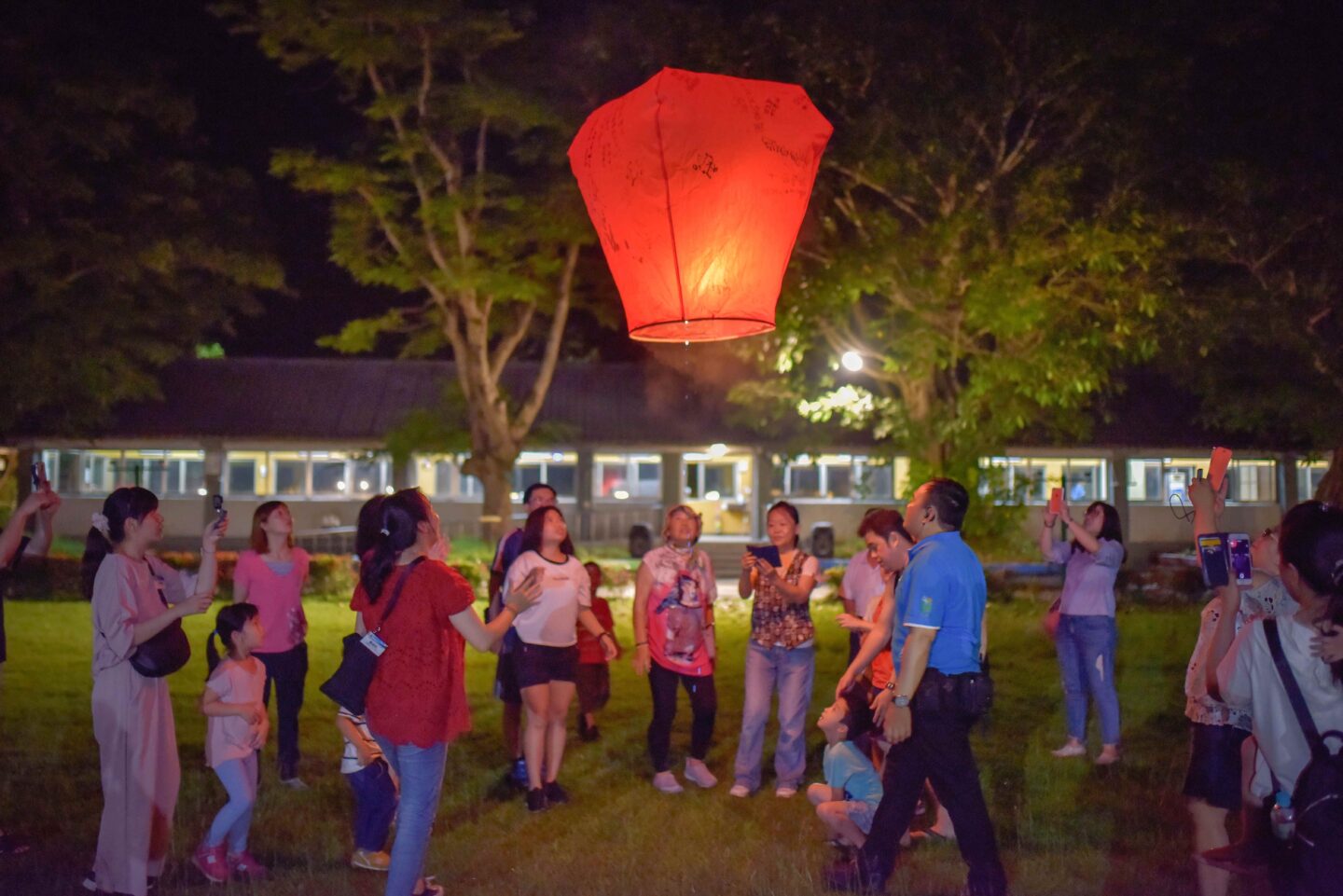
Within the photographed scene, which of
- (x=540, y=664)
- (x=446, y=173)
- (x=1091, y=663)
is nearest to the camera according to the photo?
(x=540, y=664)

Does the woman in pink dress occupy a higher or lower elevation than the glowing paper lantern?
lower

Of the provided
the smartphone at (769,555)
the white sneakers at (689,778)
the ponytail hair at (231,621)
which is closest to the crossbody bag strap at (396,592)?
the ponytail hair at (231,621)

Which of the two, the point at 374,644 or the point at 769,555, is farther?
the point at 769,555

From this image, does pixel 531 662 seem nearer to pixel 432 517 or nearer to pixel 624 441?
pixel 432 517

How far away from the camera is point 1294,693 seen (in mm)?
3232

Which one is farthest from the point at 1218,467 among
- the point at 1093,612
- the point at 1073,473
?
the point at 1073,473

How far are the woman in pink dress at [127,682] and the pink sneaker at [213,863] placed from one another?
0.35 m

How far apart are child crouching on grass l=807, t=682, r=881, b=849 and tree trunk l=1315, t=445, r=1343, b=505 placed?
11933 mm

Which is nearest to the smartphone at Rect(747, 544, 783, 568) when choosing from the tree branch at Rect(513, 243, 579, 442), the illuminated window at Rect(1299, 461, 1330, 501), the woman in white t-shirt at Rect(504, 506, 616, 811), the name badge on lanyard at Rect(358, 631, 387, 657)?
the woman in white t-shirt at Rect(504, 506, 616, 811)

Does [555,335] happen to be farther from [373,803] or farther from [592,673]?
[373,803]

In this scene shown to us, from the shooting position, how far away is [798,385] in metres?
17.9

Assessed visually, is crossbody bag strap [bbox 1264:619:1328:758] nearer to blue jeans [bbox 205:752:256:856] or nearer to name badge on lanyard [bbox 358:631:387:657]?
name badge on lanyard [bbox 358:631:387:657]

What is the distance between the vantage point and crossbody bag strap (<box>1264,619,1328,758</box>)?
10.3ft

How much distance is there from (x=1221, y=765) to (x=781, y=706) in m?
2.79
